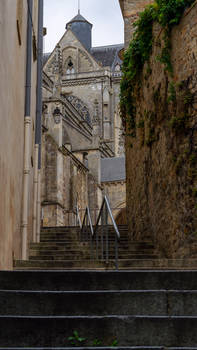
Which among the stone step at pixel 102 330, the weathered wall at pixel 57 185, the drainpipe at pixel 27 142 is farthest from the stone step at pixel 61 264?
the weathered wall at pixel 57 185

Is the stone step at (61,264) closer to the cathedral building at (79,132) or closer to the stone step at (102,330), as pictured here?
the stone step at (102,330)

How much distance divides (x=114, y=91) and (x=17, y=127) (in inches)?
1775

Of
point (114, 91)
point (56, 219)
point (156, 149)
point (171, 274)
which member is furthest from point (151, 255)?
point (114, 91)

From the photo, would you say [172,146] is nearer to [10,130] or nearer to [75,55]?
[10,130]

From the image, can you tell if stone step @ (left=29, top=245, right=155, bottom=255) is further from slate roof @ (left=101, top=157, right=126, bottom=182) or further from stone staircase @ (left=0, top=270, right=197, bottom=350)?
slate roof @ (left=101, top=157, right=126, bottom=182)

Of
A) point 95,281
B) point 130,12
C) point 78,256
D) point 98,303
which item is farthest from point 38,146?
point 98,303

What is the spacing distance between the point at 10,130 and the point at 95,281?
10.2 feet

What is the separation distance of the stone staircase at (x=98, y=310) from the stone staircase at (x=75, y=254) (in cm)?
285

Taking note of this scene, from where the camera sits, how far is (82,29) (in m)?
57.7

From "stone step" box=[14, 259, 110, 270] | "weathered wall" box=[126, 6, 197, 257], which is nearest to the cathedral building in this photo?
"weathered wall" box=[126, 6, 197, 257]

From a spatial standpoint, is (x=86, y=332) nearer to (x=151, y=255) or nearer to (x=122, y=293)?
(x=122, y=293)

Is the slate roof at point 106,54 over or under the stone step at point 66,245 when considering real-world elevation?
over

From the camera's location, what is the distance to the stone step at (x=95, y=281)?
13.1 feet

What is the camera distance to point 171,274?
13.2ft
